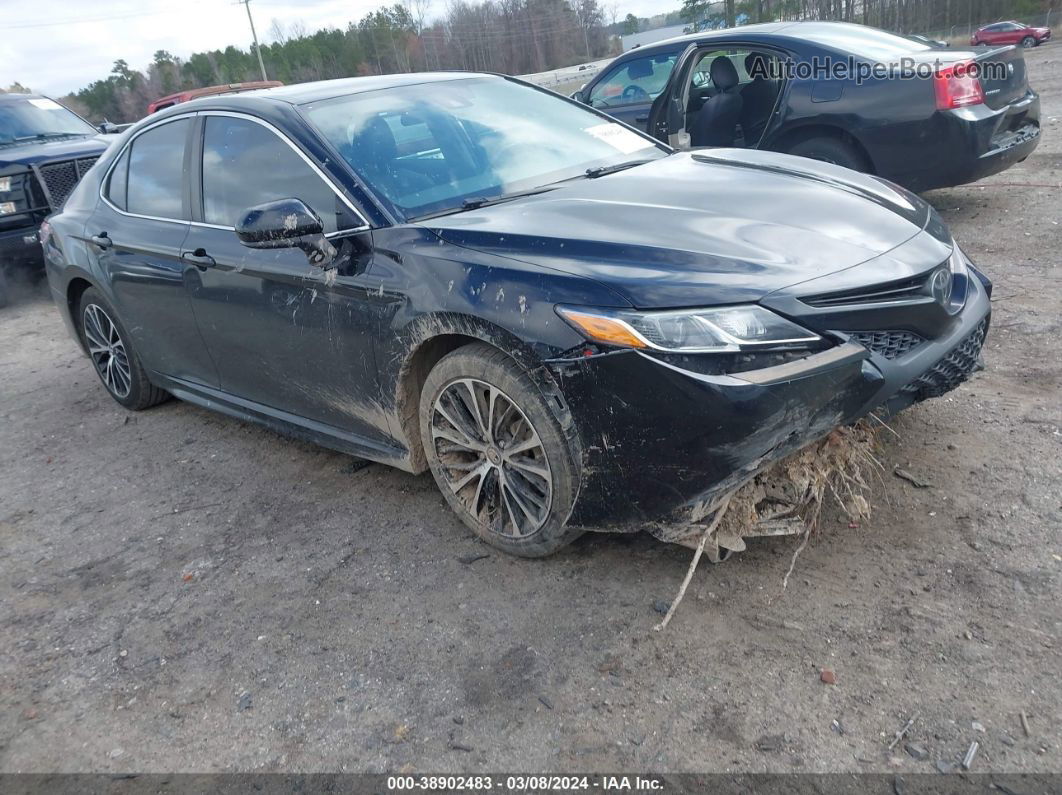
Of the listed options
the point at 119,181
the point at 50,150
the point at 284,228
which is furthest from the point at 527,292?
the point at 50,150

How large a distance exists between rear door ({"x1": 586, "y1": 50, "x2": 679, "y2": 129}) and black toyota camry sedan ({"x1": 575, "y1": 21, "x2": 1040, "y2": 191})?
0.33 m

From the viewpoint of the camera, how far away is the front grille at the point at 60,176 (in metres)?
9.23

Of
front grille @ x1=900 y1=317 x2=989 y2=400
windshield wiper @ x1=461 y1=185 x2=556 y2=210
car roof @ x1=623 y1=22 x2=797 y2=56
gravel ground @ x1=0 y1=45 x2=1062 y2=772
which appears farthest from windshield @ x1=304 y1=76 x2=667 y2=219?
car roof @ x1=623 y1=22 x2=797 y2=56

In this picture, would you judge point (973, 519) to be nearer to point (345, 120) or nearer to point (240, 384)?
point (345, 120)

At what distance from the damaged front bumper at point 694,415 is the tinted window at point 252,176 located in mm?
1319

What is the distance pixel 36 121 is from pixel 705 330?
10.3 m

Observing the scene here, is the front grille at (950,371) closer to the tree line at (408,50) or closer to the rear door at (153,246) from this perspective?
the rear door at (153,246)

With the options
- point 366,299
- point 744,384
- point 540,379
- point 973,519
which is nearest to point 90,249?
point 366,299

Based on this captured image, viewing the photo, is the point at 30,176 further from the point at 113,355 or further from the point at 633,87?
the point at 633,87

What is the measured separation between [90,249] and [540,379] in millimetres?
3332

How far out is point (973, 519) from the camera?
3.14m

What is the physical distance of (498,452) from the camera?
319 cm

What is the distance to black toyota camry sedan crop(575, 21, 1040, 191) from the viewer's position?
20.0 ft

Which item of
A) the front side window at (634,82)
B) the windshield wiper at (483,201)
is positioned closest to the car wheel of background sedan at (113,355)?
the windshield wiper at (483,201)
